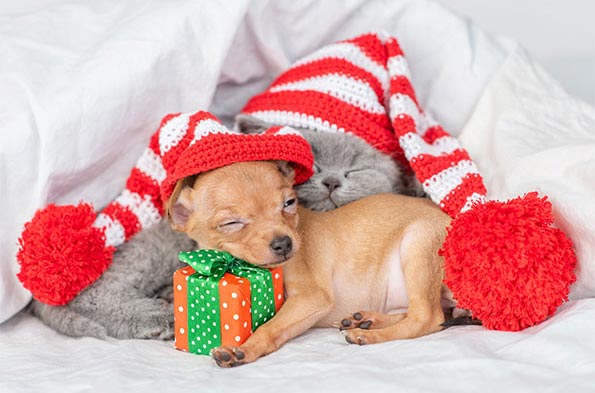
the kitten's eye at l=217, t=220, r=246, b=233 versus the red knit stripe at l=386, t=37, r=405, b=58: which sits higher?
the red knit stripe at l=386, t=37, r=405, b=58

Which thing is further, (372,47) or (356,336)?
(372,47)

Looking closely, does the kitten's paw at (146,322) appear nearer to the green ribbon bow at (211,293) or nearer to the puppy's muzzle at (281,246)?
the green ribbon bow at (211,293)

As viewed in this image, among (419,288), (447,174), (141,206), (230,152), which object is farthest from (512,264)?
(141,206)

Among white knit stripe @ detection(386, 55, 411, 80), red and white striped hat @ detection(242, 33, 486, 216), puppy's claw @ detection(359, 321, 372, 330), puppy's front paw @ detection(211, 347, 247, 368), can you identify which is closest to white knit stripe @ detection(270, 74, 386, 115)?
red and white striped hat @ detection(242, 33, 486, 216)

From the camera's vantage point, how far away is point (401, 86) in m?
2.46

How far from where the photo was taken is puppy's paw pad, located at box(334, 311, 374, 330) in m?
1.96

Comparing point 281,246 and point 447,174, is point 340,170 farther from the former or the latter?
point 281,246

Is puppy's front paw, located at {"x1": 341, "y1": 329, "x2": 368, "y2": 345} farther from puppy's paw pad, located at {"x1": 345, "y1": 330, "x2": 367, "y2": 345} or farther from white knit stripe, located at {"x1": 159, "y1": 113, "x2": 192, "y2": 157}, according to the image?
white knit stripe, located at {"x1": 159, "y1": 113, "x2": 192, "y2": 157}

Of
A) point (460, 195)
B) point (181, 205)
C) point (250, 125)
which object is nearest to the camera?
point (181, 205)

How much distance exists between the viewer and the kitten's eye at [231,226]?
6.40ft

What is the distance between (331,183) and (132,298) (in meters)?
0.65

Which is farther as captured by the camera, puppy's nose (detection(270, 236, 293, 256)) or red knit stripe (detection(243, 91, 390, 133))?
red knit stripe (detection(243, 91, 390, 133))

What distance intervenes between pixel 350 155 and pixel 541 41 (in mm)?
1662

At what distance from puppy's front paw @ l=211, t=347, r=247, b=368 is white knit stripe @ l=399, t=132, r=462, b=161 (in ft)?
2.79
